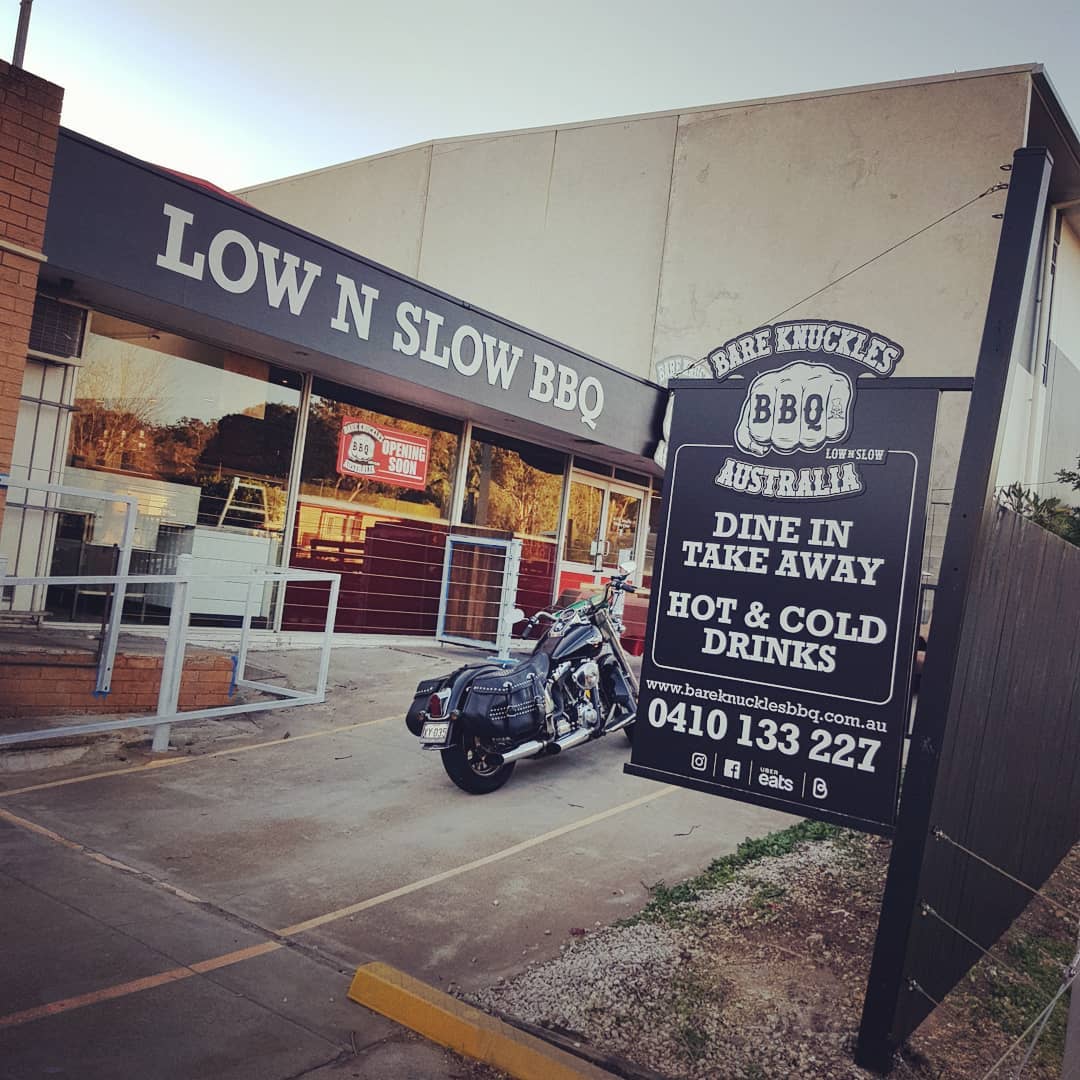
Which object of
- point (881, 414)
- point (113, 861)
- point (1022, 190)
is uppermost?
point (1022, 190)

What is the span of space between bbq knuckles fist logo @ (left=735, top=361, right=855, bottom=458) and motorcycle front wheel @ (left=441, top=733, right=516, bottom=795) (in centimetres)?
332

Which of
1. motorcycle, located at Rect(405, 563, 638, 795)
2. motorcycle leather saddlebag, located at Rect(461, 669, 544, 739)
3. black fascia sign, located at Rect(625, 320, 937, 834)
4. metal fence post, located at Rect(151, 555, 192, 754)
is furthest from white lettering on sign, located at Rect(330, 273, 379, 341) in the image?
black fascia sign, located at Rect(625, 320, 937, 834)

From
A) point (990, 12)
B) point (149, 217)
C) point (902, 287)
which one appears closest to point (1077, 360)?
point (902, 287)

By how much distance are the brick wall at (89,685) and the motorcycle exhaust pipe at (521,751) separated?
119 inches

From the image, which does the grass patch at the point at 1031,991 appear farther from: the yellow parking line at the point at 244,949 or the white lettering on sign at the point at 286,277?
the white lettering on sign at the point at 286,277

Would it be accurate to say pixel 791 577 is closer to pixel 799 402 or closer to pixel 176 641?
pixel 799 402

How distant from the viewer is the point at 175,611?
695 centimetres

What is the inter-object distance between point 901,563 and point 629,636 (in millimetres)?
9228

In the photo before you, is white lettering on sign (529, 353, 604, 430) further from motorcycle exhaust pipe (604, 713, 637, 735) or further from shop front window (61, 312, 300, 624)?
motorcycle exhaust pipe (604, 713, 637, 735)

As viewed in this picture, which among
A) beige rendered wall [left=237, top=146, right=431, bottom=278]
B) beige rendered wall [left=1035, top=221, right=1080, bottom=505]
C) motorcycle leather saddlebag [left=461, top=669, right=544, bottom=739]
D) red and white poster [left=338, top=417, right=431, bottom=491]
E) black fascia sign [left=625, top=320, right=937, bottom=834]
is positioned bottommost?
motorcycle leather saddlebag [left=461, top=669, right=544, bottom=739]

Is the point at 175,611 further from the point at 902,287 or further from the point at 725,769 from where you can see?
the point at 902,287

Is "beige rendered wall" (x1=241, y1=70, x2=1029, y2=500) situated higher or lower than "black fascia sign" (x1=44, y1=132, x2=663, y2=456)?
higher

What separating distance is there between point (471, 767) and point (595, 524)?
10.0m

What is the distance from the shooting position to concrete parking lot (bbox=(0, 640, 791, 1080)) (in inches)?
138
